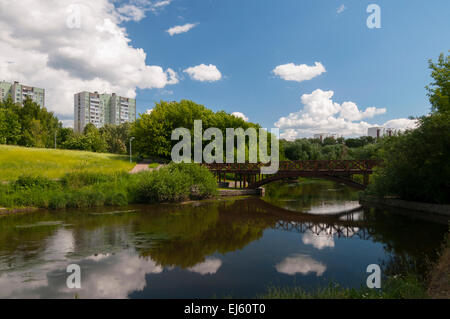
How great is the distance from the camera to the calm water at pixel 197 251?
32.7 feet

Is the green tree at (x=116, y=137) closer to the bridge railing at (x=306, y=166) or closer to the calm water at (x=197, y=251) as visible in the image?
the bridge railing at (x=306, y=166)

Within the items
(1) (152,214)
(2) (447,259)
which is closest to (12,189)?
(1) (152,214)

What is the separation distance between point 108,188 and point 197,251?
63.9 ft

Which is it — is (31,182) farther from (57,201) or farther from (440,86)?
(440,86)

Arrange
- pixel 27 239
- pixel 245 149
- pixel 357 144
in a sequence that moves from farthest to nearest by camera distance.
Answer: pixel 357 144 < pixel 245 149 < pixel 27 239

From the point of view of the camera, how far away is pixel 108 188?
3048 cm

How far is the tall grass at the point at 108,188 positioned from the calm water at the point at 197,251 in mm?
3182

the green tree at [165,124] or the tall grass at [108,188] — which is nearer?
the tall grass at [108,188]

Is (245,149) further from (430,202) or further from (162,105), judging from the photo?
(430,202)

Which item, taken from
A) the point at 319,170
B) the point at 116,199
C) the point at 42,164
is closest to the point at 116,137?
the point at 42,164

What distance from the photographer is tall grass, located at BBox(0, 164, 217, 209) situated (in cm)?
2636

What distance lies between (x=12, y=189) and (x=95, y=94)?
10344cm

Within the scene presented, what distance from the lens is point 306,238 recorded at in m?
16.9

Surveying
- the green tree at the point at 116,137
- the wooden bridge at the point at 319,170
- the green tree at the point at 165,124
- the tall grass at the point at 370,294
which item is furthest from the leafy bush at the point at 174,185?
the green tree at the point at 116,137
